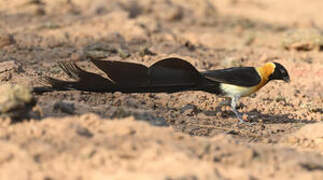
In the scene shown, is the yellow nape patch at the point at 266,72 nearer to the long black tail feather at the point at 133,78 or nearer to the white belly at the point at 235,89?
the white belly at the point at 235,89

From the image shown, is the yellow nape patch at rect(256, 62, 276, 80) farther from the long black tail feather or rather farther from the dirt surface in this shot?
the long black tail feather

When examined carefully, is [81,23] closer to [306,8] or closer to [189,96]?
[189,96]

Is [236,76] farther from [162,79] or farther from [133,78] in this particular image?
[133,78]

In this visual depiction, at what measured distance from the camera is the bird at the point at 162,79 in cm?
556

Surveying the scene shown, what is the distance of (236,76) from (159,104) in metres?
1.08

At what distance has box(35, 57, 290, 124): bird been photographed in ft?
18.2

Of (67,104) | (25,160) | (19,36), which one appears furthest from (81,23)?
(25,160)

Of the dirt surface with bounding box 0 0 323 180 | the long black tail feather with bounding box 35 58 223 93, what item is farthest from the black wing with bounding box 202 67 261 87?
the dirt surface with bounding box 0 0 323 180

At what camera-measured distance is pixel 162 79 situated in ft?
19.1

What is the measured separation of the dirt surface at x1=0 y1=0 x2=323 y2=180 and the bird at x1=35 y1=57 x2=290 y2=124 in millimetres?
269

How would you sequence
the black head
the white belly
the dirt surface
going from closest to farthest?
the dirt surface → the white belly → the black head

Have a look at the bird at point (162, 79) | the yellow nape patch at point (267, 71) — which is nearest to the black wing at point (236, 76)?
the bird at point (162, 79)

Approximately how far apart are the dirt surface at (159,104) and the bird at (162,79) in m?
0.27

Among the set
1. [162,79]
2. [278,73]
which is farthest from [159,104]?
[278,73]
